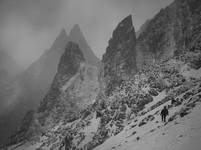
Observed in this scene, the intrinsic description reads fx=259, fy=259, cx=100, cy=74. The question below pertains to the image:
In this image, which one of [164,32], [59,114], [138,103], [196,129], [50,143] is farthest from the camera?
[59,114]

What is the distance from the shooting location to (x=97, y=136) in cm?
5991

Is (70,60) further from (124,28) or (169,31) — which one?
(169,31)

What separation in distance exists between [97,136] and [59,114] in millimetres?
76246

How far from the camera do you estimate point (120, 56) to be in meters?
128

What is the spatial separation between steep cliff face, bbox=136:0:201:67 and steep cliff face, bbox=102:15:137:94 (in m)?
5.30

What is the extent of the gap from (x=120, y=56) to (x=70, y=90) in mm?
34091

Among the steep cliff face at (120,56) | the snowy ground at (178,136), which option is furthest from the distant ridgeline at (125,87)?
the snowy ground at (178,136)

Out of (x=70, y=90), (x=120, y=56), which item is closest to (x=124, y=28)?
(x=120, y=56)

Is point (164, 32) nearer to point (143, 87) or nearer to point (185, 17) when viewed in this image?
point (185, 17)

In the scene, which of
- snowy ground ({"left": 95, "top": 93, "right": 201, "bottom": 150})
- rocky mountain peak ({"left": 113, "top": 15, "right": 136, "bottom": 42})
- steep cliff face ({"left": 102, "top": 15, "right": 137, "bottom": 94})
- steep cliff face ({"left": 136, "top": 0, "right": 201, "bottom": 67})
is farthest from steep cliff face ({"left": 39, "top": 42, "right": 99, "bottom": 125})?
snowy ground ({"left": 95, "top": 93, "right": 201, "bottom": 150})

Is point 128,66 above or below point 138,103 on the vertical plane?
above

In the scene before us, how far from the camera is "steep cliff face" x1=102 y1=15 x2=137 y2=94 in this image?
4659 inches

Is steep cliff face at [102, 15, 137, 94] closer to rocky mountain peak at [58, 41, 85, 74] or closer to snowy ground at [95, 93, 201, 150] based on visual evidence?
rocky mountain peak at [58, 41, 85, 74]

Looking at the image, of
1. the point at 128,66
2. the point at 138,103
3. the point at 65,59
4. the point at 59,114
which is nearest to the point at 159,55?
the point at 128,66
